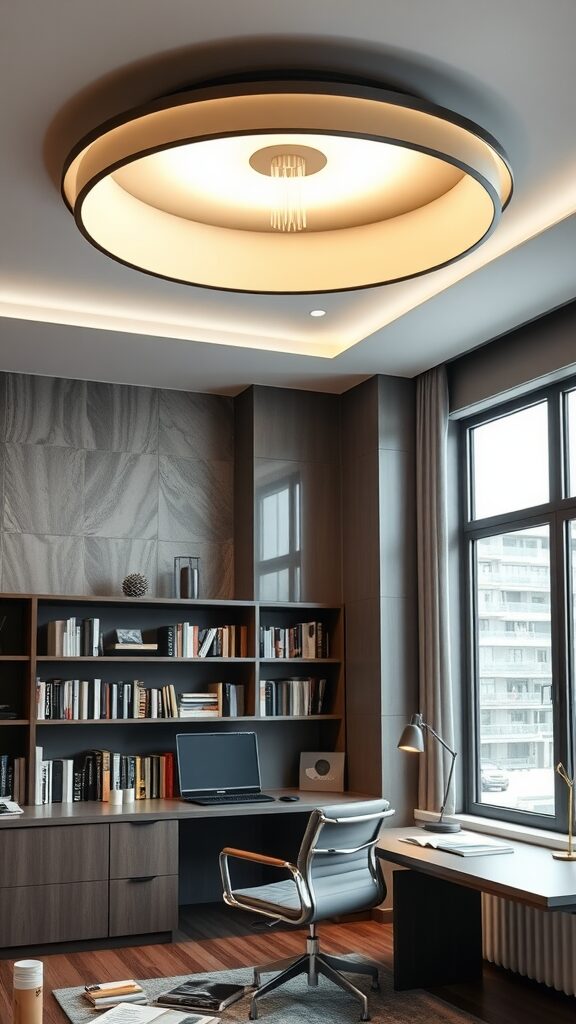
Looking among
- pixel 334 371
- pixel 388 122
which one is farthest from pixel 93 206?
pixel 334 371

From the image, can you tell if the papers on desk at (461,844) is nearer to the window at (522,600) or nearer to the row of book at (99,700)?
the window at (522,600)

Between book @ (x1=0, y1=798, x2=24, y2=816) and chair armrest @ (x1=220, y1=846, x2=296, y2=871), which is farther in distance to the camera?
book @ (x1=0, y1=798, x2=24, y2=816)

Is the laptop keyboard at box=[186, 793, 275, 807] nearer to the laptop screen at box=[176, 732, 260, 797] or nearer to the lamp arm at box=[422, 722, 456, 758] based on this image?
the laptop screen at box=[176, 732, 260, 797]

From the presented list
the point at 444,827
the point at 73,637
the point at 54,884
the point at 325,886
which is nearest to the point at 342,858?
the point at 325,886

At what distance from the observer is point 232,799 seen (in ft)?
18.1

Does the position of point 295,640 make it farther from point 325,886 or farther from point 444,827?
point 325,886

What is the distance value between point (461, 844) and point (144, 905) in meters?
1.64

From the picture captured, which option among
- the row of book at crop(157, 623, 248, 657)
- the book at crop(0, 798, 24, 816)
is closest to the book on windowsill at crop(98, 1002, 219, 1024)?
the book at crop(0, 798, 24, 816)

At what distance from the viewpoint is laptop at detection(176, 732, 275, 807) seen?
18.4ft

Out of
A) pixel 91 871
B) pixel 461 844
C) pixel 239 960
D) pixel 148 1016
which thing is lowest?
pixel 239 960

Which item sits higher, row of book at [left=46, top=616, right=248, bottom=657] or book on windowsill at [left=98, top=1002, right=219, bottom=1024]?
row of book at [left=46, top=616, right=248, bottom=657]

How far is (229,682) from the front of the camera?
6125 millimetres

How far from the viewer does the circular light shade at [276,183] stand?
3.14m

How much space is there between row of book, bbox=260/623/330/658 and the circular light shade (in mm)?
2449
